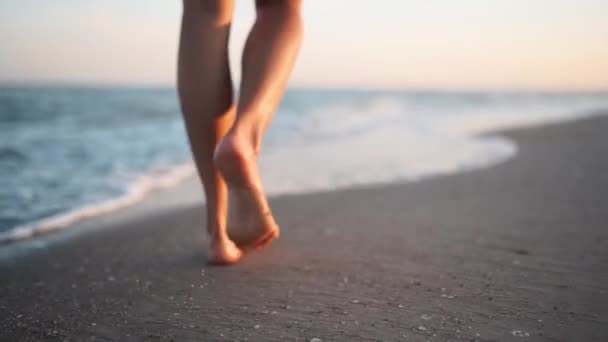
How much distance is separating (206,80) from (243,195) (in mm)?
300

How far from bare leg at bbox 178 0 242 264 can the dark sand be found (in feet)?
0.98

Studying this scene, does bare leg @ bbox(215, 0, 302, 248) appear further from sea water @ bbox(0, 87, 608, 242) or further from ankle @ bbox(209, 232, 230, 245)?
sea water @ bbox(0, 87, 608, 242)

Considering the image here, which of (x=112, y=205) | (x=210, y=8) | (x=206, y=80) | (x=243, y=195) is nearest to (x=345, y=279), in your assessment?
(x=243, y=195)

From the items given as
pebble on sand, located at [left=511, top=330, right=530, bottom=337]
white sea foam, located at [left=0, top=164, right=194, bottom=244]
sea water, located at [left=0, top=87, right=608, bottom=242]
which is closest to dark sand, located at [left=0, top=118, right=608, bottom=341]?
pebble on sand, located at [left=511, top=330, right=530, bottom=337]

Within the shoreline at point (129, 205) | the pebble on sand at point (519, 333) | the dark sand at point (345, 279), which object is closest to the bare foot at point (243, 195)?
the dark sand at point (345, 279)

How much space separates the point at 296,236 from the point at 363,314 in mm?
706

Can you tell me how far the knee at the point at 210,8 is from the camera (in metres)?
1.21

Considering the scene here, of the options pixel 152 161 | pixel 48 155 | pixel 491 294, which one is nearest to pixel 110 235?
pixel 491 294

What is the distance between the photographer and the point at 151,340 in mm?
945

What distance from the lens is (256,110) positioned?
46.8 inches

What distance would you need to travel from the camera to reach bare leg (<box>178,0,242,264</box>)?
1226 mm

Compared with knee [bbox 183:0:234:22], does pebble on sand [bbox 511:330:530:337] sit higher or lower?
lower

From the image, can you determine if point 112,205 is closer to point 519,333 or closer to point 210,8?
point 210,8

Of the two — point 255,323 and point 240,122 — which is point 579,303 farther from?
point 240,122
